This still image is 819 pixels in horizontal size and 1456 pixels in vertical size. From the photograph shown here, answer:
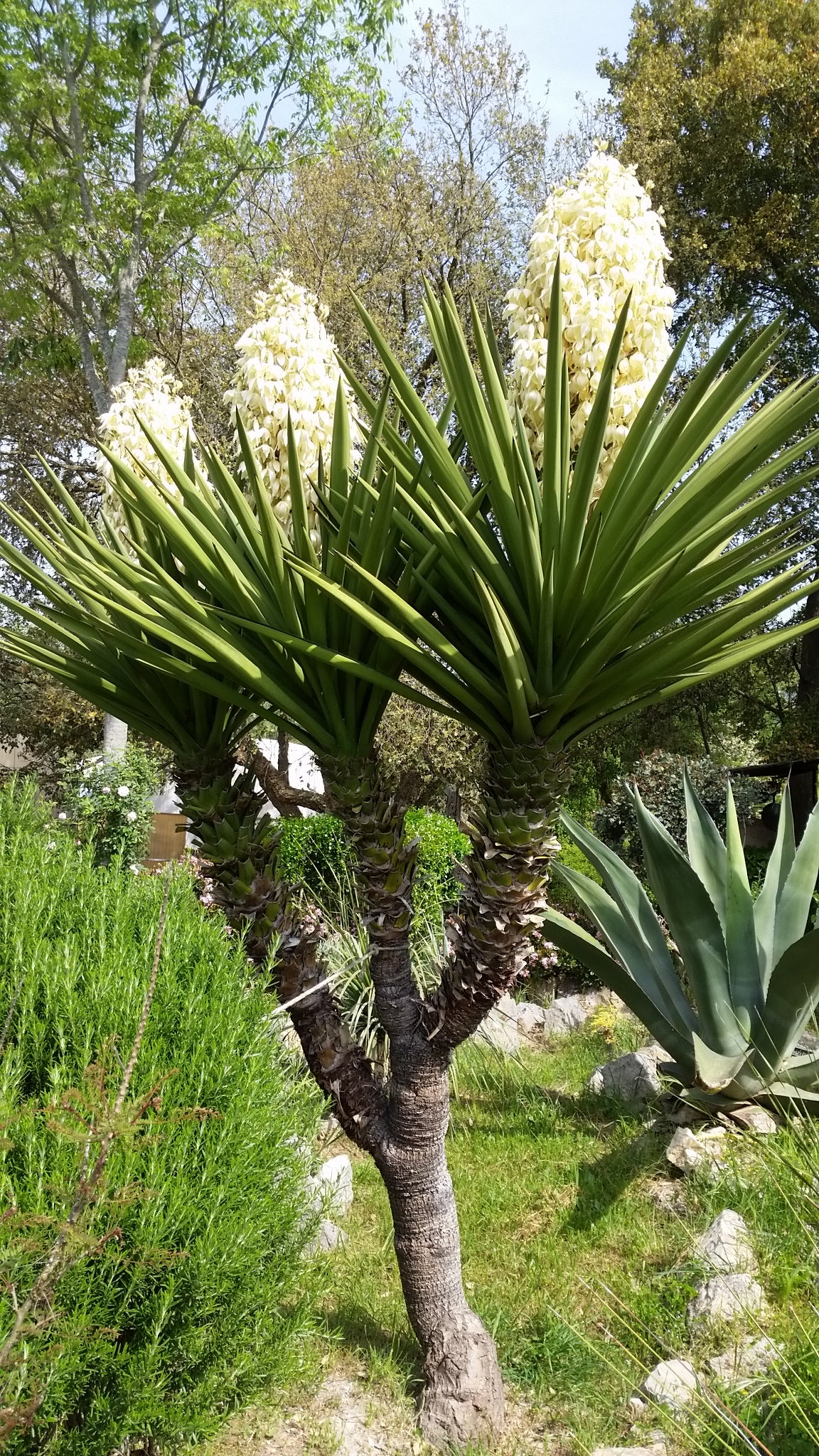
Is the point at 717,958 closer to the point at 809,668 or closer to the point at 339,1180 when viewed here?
the point at 339,1180

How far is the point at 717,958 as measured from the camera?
12.6 feet

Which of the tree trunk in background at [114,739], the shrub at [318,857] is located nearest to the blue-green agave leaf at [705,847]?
the shrub at [318,857]

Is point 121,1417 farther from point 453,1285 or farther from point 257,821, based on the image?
point 257,821

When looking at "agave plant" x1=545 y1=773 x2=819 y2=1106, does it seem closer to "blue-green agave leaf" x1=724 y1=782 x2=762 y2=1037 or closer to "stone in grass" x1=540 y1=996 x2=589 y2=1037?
"blue-green agave leaf" x1=724 y1=782 x2=762 y2=1037

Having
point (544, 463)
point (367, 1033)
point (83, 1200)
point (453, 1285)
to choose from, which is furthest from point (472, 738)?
point (83, 1200)

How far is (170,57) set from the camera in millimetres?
11617

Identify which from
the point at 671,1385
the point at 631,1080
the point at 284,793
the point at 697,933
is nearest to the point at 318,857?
the point at 284,793

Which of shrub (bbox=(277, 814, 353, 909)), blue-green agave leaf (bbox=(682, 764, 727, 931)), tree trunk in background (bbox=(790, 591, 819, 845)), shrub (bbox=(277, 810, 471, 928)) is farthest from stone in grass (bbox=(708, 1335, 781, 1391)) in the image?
tree trunk in background (bbox=(790, 591, 819, 845))

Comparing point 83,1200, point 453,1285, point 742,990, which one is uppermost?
point 83,1200

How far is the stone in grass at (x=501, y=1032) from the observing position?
5512mm

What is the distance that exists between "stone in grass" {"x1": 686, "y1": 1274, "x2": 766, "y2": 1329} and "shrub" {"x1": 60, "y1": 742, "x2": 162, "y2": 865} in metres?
7.32

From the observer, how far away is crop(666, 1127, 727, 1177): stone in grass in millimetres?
3613

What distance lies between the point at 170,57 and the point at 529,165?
493cm

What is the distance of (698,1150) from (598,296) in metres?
3.26
